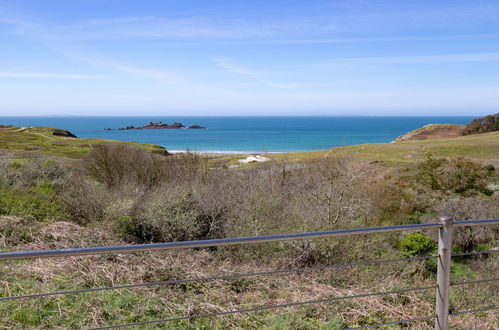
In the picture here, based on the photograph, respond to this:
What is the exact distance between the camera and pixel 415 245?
12078 mm

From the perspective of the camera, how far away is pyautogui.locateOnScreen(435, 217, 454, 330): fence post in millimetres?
2564

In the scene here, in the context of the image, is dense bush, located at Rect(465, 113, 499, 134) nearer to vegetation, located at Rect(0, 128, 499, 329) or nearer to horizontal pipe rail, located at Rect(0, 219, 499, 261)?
vegetation, located at Rect(0, 128, 499, 329)

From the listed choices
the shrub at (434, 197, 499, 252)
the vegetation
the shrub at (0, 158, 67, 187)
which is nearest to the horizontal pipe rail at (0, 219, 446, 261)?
the vegetation

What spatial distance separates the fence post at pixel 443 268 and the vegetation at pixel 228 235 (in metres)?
1.71

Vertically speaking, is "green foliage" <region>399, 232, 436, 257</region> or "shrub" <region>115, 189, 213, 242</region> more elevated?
"shrub" <region>115, 189, 213, 242</region>

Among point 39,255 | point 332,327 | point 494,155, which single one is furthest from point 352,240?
point 494,155

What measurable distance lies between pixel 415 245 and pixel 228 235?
5.55m

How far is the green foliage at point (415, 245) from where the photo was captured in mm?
12039

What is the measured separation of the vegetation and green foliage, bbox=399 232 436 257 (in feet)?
0.13

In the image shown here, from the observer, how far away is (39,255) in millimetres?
1904

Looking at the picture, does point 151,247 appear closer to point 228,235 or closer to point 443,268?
point 443,268

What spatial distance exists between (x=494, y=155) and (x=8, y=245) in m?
31.6

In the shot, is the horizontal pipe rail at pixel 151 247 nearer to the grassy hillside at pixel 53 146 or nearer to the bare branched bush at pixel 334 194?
the bare branched bush at pixel 334 194

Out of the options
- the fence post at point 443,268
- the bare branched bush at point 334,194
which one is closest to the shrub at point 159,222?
the bare branched bush at point 334,194
